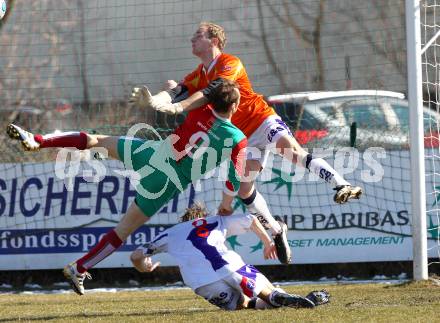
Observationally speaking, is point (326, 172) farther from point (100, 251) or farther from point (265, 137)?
point (100, 251)

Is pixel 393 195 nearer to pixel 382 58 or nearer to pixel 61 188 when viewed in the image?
pixel 382 58

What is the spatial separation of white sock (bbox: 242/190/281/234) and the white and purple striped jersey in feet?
2.94

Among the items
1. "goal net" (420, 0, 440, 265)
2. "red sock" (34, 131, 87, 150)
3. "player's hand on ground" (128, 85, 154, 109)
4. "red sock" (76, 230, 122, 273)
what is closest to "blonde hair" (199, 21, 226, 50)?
"player's hand on ground" (128, 85, 154, 109)

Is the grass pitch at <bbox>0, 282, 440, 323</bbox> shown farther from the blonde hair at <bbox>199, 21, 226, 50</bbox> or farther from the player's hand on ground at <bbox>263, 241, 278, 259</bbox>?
the blonde hair at <bbox>199, 21, 226, 50</bbox>

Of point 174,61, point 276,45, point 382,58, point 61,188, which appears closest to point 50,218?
point 61,188

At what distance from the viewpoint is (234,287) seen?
23.9ft

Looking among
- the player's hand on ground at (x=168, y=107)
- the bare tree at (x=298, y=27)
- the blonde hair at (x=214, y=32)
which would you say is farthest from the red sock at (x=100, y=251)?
the bare tree at (x=298, y=27)

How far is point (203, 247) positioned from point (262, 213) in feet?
5.21

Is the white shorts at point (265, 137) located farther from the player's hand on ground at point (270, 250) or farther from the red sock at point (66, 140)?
the red sock at point (66, 140)

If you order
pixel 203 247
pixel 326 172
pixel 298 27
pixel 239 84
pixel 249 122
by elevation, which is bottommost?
pixel 203 247

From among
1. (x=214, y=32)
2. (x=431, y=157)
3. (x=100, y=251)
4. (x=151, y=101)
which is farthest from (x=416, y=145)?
(x=100, y=251)

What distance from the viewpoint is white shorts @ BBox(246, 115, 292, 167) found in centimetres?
895

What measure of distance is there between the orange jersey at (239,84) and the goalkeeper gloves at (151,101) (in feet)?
2.67

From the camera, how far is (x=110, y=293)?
11016 millimetres
